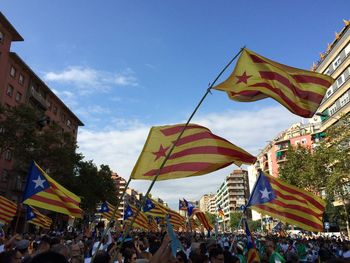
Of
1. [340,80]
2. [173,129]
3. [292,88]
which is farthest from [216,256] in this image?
[340,80]

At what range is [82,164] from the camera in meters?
42.4

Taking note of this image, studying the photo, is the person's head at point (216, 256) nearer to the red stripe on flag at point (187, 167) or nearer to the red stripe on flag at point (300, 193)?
the red stripe on flag at point (187, 167)

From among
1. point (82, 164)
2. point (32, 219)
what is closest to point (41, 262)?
point (32, 219)

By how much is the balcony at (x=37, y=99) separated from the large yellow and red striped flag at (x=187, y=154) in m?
44.7

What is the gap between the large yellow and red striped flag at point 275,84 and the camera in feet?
22.0

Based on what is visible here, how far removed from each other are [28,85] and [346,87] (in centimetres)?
4026

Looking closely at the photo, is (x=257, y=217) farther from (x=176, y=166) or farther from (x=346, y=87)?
(x=176, y=166)

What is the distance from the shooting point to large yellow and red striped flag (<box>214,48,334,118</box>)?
6707mm

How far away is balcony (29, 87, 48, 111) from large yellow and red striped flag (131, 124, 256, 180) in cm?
4472

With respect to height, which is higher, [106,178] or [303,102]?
[106,178]

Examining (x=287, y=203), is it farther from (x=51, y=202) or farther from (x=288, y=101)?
(x=51, y=202)

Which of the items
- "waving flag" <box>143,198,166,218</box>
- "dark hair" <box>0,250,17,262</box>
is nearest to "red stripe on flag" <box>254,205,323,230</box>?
"dark hair" <box>0,250,17,262</box>

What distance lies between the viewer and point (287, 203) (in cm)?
1055

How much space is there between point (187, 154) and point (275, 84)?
86.2 inches
